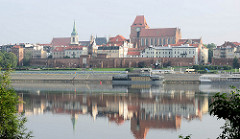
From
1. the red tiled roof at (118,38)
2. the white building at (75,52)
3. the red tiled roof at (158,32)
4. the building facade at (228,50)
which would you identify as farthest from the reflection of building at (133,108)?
the red tiled roof at (158,32)

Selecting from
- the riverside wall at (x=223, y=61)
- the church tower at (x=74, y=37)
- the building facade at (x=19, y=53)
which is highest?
the church tower at (x=74, y=37)

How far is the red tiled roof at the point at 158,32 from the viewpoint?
346 ft

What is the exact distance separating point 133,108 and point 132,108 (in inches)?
3.7

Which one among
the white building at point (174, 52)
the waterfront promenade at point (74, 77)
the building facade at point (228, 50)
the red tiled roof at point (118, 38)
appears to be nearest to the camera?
the waterfront promenade at point (74, 77)

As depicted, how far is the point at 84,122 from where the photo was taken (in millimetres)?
27062

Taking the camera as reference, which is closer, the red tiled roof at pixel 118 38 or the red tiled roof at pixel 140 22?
the red tiled roof at pixel 118 38

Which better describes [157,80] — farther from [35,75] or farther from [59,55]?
[59,55]

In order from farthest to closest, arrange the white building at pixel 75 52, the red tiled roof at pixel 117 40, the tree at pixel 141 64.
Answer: the red tiled roof at pixel 117 40 < the white building at pixel 75 52 < the tree at pixel 141 64

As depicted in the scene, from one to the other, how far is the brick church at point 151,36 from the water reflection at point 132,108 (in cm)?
6464

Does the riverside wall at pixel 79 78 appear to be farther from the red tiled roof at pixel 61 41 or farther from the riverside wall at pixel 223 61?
the red tiled roof at pixel 61 41

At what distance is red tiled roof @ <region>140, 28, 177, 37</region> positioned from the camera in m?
106

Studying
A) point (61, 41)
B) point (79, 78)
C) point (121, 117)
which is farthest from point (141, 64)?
point (121, 117)

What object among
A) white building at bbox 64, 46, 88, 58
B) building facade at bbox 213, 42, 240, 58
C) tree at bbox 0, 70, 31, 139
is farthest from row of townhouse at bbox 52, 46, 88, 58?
tree at bbox 0, 70, 31, 139

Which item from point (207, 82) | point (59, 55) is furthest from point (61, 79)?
point (59, 55)
